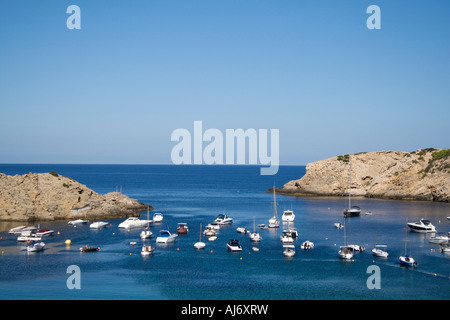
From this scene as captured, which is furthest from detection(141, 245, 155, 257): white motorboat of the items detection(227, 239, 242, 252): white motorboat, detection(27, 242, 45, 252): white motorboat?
detection(27, 242, 45, 252): white motorboat

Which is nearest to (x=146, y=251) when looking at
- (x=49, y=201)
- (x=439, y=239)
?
(x=49, y=201)

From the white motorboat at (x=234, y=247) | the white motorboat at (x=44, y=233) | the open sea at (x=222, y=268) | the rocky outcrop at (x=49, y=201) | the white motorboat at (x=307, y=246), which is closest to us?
the open sea at (x=222, y=268)

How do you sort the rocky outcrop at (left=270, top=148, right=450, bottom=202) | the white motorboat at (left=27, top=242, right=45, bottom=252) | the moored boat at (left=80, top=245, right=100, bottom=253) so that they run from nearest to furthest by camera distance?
1. the white motorboat at (left=27, top=242, right=45, bottom=252)
2. the moored boat at (left=80, top=245, right=100, bottom=253)
3. the rocky outcrop at (left=270, top=148, right=450, bottom=202)

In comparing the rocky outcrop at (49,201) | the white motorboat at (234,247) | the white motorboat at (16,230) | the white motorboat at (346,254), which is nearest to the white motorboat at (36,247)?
the white motorboat at (16,230)

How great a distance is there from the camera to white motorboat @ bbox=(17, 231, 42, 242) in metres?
58.7

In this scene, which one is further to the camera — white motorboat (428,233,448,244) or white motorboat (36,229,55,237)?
white motorboat (36,229,55,237)

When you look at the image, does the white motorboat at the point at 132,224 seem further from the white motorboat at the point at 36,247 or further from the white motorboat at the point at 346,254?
the white motorboat at the point at 346,254

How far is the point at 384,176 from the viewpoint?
13138 cm

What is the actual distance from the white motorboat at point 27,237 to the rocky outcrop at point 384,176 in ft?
288

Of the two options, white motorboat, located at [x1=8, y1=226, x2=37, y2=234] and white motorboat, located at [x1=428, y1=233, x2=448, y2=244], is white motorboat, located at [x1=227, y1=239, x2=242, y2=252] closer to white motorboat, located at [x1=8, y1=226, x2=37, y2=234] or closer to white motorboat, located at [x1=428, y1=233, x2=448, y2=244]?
white motorboat, located at [x1=428, y1=233, x2=448, y2=244]

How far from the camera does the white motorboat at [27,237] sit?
192 ft

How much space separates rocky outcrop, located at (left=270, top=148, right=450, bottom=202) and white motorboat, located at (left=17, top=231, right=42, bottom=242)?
288 ft
